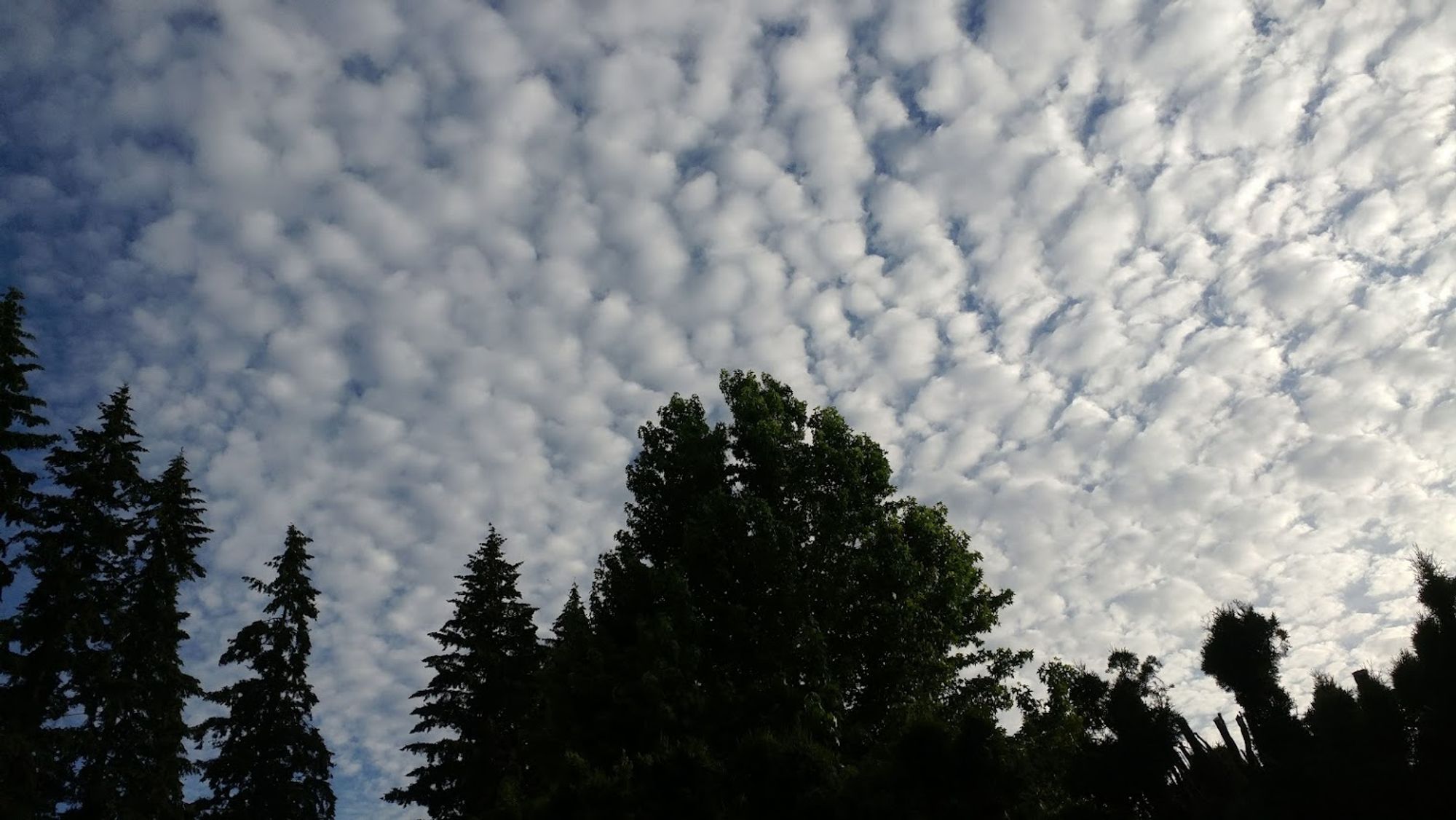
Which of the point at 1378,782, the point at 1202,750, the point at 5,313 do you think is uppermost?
the point at 5,313

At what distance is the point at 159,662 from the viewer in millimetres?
24734

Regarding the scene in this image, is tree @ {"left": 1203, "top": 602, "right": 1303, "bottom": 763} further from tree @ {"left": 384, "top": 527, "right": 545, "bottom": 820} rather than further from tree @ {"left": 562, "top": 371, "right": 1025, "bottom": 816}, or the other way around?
tree @ {"left": 384, "top": 527, "right": 545, "bottom": 820}

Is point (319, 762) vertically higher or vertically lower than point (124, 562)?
lower

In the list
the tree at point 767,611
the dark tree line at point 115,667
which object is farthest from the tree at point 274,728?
the tree at point 767,611

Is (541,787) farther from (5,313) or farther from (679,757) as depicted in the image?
(5,313)

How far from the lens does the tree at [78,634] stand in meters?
20.6

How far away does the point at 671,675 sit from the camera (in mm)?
17125

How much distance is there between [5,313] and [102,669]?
400 inches

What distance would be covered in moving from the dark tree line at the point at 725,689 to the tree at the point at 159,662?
85 millimetres

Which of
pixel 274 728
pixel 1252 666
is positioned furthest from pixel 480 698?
pixel 1252 666

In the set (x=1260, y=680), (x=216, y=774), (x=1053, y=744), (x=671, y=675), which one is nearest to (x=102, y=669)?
(x=216, y=774)

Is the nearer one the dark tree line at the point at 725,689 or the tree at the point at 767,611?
the dark tree line at the point at 725,689

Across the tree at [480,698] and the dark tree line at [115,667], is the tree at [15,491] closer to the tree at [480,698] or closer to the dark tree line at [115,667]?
the dark tree line at [115,667]

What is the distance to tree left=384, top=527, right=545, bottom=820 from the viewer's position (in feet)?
85.6
